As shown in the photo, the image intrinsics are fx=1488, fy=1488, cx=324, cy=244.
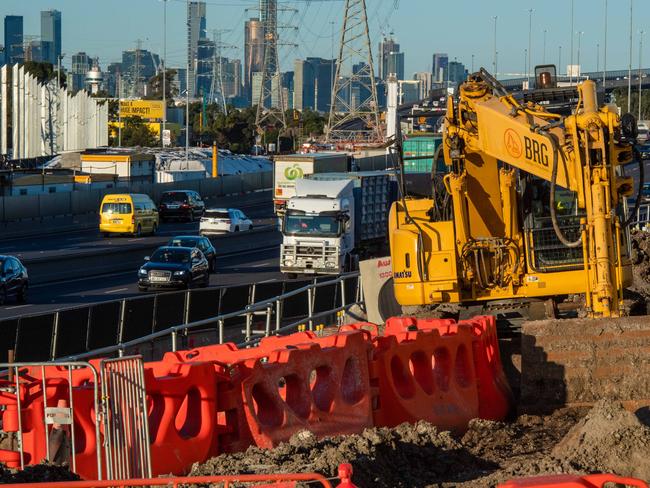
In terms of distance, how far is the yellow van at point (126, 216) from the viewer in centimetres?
6125

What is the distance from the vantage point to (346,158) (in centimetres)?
8119

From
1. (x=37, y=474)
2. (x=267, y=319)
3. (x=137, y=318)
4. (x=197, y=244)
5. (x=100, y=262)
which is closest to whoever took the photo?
(x=37, y=474)

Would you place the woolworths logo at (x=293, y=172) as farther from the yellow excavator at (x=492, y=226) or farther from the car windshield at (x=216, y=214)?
the yellow excavator at (x=492, y=226)

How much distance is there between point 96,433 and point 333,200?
126ft

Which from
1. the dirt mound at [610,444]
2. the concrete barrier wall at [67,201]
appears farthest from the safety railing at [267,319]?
the concrete barrier wall at [67,201]

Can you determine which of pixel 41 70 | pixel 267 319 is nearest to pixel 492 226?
pixel 267 319

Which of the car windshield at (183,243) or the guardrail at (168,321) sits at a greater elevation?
the car windshield at (183,243)

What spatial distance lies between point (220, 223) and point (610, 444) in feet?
171

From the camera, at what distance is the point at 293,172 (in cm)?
6838

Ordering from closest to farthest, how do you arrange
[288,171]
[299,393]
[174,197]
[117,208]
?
[299,393], [117,208], [288,171], [174,197]

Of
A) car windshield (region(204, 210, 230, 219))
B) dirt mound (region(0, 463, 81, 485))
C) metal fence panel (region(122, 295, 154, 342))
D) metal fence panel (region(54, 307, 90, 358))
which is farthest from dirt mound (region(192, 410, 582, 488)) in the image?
car windshield (region(204, 210, 230, 219))

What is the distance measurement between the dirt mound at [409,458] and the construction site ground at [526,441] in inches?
0.4

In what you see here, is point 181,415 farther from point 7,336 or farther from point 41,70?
point 41,70

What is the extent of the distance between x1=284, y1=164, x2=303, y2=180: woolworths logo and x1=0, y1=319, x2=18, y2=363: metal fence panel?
4678cm
